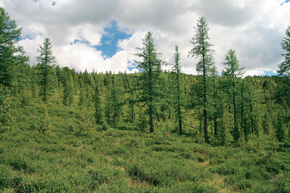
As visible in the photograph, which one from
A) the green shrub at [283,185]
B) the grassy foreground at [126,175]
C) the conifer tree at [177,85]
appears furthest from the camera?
the conifer tree at [177,85]

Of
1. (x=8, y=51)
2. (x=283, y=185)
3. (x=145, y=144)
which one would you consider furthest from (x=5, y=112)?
(x=283, y=185)

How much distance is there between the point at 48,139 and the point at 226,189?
1457 centimetres

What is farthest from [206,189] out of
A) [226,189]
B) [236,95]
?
[236,95]

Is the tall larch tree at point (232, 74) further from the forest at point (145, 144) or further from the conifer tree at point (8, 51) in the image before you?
the conifer tree at point (8, 51)

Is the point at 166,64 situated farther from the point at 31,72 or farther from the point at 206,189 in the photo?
the point at 31,72

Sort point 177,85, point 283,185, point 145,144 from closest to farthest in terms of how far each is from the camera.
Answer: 1. point 283,185
2. point 145,144
3. point 177,85

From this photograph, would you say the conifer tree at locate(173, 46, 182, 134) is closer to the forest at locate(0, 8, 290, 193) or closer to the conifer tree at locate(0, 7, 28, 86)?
the forest at locate(0, 8, 290, 193)

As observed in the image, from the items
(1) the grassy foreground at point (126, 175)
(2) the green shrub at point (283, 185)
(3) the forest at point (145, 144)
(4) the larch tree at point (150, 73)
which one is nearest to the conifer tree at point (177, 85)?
(3) the forest at point (145, 144)

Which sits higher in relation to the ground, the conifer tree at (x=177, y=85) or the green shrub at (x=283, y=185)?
Answer: the conifer tree at (x=177, y=85)

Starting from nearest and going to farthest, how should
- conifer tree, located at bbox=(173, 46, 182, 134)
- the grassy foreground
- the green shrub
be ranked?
the green shrub
the grassy foreground
conifer tree, located at bbox=(173, 46, 182, 134)

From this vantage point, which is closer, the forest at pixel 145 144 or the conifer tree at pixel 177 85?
the forest at pixel 145 144

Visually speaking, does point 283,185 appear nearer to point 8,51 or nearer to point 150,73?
point 150,73

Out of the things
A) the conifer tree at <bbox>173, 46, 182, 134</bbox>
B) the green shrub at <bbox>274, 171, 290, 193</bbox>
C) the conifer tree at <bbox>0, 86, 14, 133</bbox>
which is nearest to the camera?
the green shrub at <bbox>274, 171, 290, 193</bbox>

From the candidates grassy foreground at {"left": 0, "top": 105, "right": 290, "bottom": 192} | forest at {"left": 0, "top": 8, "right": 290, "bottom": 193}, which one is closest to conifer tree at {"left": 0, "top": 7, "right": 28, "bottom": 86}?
forest at {"left": 0, "top": 8, "right": 290, "bottom": 193}
